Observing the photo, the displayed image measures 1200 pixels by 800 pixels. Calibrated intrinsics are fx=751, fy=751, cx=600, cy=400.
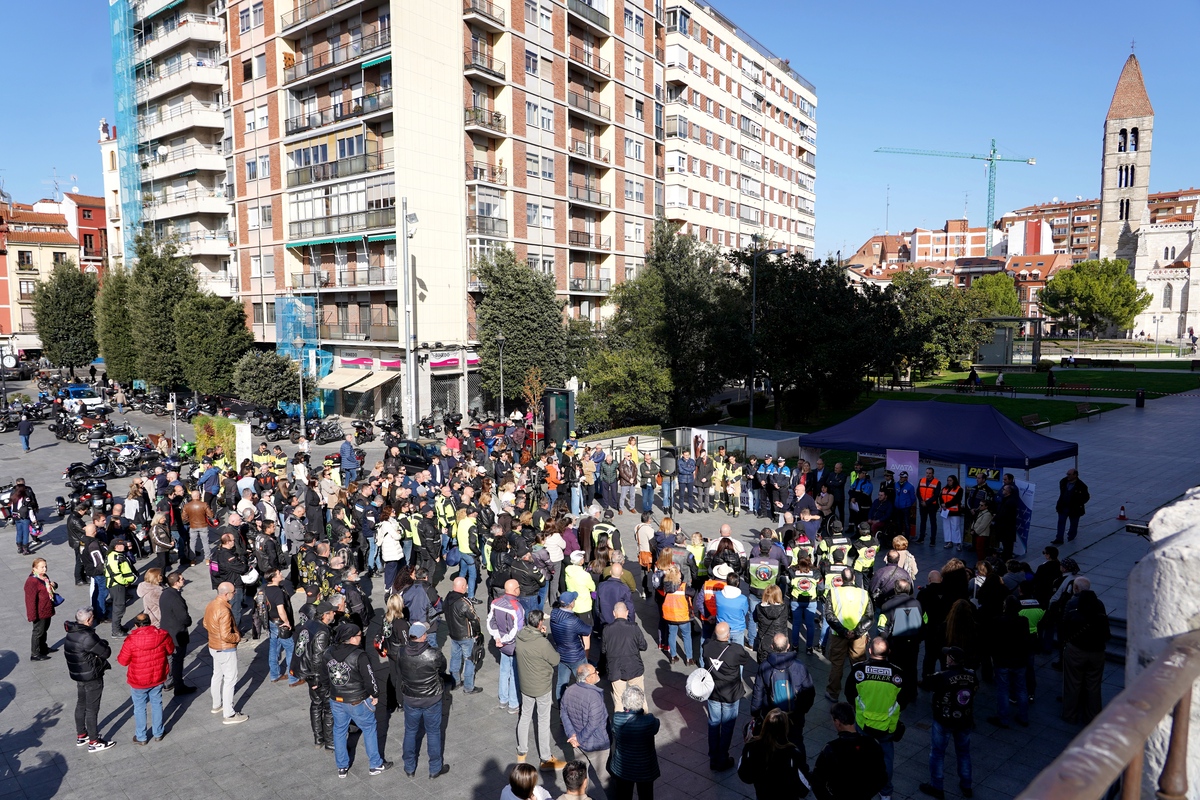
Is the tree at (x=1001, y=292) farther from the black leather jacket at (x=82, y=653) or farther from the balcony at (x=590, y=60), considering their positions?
the black leather jacket at (x=82, y=653)

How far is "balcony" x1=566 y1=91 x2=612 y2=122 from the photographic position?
4678 centimetres

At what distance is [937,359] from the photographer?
170ft

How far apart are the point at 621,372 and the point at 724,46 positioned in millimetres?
40687

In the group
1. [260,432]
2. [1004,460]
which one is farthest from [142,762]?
[260,432]

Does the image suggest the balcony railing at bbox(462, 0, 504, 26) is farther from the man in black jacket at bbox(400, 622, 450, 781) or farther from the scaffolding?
the man in black jacket at bbox(400, 622, 450, 781)

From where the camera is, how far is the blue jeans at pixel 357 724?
8094 millimetres

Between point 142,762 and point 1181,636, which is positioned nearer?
point 1181,636

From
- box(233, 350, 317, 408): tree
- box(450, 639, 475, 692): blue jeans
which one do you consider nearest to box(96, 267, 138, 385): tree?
box(233, 350, 317, 408): tree

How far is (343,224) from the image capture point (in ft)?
136

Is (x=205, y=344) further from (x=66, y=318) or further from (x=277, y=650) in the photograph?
(x=277, y=650)

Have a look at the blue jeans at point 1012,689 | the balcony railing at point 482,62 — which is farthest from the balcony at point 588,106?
the blue jeans at point 1012,689

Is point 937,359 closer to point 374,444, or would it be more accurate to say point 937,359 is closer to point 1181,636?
point 374,444

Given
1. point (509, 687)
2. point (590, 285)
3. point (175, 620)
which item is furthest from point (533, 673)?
point (590, 285)

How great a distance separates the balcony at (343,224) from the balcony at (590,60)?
16.5 metres
